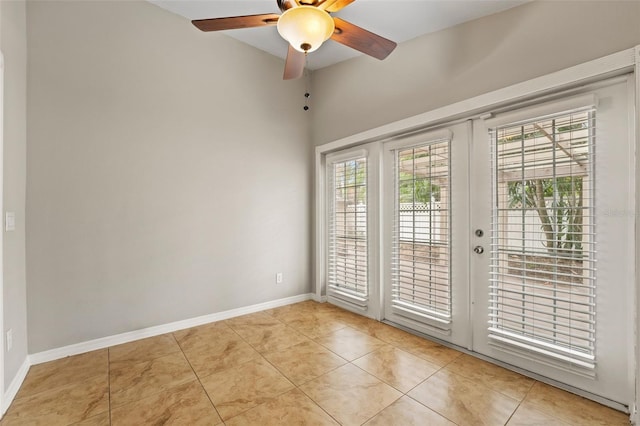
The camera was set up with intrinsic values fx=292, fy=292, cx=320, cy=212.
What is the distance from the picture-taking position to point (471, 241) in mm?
2453

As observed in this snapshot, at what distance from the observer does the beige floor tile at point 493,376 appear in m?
1.95

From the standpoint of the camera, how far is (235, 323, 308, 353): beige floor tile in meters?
2.61

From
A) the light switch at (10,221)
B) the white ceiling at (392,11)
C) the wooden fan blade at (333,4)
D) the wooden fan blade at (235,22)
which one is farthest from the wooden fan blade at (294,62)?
the light switch at (10,221)

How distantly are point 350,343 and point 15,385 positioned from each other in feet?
7.90

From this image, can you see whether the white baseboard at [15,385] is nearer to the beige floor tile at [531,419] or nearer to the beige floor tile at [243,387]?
the beige floor tile at [243,387]

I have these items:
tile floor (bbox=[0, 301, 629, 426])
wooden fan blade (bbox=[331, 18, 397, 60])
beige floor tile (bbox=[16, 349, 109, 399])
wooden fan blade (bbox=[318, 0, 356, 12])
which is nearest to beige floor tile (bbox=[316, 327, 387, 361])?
tile floor (bbox=[0, 301, 629, 426])

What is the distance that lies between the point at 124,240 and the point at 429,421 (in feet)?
9.06

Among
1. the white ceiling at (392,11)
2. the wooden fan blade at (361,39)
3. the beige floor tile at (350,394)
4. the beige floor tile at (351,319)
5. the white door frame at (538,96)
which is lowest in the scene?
the beige floor tile at (350,394)

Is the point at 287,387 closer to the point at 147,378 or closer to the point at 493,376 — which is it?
Answer: the point at 147,378

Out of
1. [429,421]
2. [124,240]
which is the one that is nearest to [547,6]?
[429,421]

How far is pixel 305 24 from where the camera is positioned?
1.47 metres

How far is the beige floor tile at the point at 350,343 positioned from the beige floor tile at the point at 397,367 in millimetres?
80

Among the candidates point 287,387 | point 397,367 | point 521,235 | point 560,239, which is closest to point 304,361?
point 287,387

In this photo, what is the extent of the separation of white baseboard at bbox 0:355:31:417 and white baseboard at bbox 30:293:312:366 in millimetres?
107
